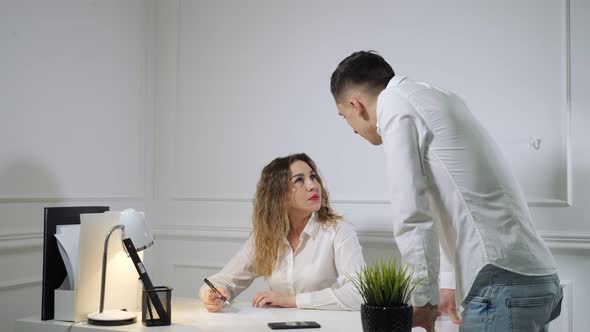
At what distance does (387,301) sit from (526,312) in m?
0.40

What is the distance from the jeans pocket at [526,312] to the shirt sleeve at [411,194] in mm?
204

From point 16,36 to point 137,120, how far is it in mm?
969

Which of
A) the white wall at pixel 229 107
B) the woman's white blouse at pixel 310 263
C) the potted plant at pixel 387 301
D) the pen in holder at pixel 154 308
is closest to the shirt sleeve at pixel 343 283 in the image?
the woman's white blouse at pixel 310 263

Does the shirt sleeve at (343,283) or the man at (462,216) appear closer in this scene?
the man at (462,216)

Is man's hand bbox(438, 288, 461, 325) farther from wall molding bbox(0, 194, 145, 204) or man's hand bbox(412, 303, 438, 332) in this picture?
wall molding bbox(0, 194, 145, 204)

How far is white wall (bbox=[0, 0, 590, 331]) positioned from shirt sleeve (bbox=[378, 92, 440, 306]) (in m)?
1.38

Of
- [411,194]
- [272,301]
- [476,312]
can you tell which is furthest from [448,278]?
[272,301]

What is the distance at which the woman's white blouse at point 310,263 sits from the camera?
2.83m

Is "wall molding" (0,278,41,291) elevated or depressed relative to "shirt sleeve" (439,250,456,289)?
depressed

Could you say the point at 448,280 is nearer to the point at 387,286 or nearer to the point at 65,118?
the point at 387,286

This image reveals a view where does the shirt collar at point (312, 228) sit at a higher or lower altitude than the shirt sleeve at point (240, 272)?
higher

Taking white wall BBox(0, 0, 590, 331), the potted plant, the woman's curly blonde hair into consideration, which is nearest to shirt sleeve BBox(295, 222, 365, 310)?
the woman's curly blonde hair

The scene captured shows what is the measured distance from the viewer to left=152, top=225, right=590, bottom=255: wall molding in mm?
2893

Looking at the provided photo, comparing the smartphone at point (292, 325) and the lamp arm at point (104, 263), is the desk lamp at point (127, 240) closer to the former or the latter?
the lamp arm at point (104, 263)
